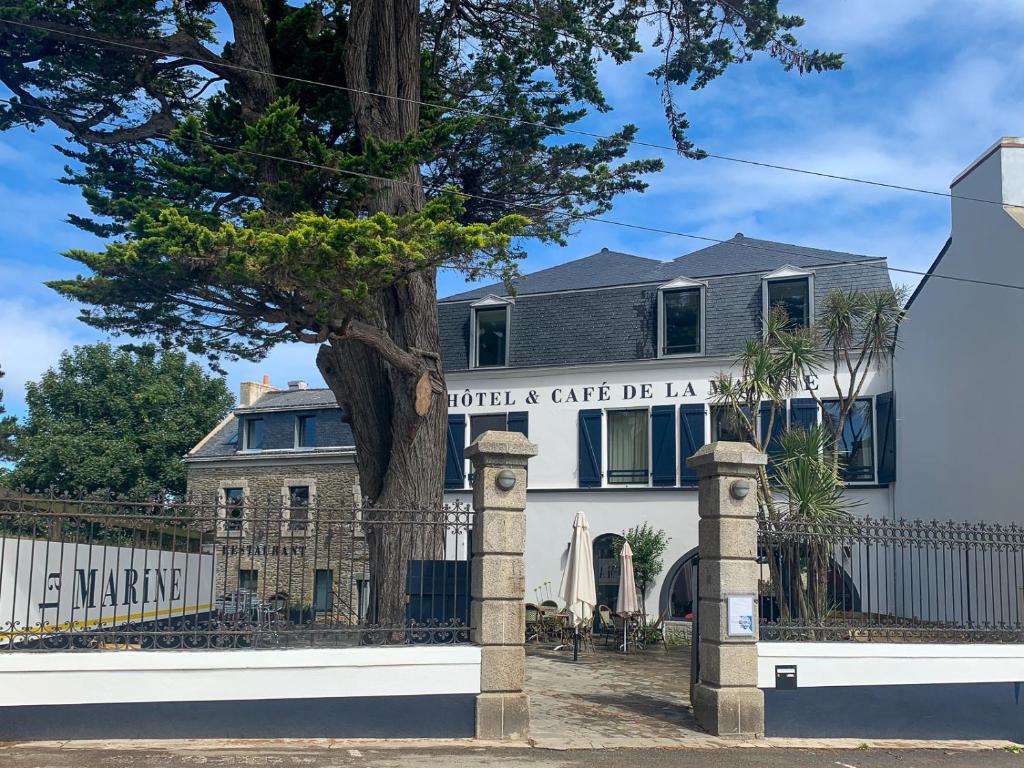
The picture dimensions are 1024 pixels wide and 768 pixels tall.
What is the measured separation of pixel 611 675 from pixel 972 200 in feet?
33.1

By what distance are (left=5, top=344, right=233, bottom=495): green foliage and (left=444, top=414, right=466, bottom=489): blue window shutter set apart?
16.2 metres

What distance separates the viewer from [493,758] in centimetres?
856

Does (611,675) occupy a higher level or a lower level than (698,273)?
lower

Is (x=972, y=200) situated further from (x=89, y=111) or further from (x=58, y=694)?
(x=58, y=694)

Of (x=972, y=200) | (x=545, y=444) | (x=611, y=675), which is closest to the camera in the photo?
(x=611, y=675)

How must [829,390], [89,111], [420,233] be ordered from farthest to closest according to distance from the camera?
[829,390]
[89,111]
[420,233]

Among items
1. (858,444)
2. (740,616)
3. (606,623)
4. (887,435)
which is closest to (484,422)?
(606,623)

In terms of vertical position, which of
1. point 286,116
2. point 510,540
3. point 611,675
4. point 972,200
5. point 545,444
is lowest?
point 611,675

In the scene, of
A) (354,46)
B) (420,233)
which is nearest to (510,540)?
(420,233)

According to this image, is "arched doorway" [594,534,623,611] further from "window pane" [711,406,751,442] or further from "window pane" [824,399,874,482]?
"window pane" [824,399,874,482]

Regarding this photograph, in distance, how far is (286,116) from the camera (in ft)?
36.5

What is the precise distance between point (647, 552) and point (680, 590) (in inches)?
54.0

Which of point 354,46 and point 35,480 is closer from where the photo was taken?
point 354,46

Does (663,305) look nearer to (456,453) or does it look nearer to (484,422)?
(484,422)
